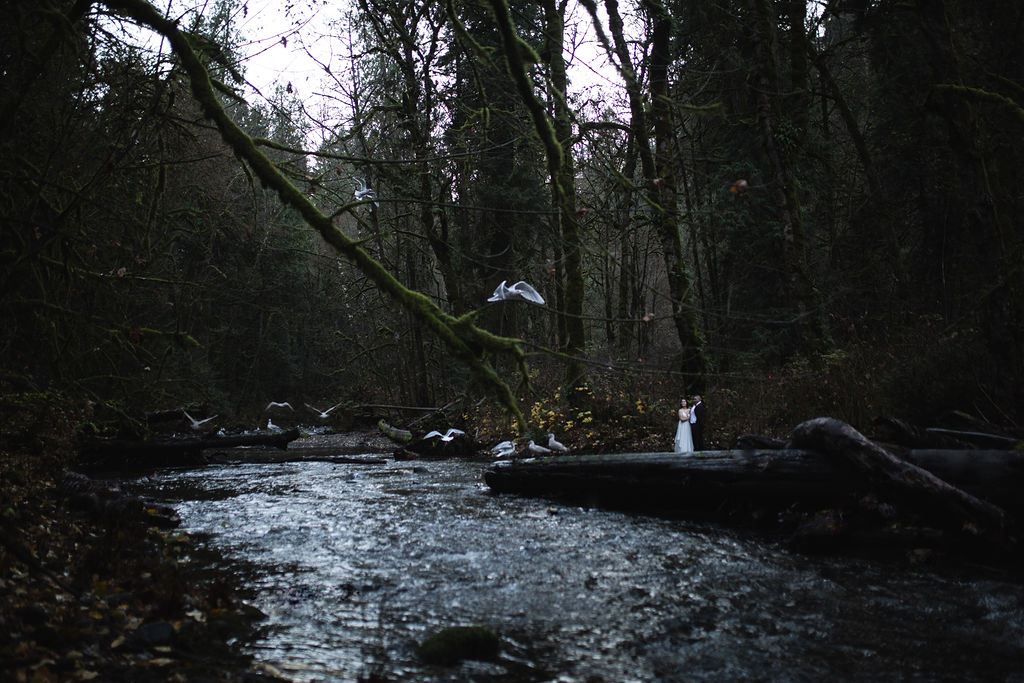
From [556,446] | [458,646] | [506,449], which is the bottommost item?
[458,646]

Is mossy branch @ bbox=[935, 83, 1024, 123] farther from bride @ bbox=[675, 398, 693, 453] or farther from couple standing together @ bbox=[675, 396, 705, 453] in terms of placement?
bride @ bbox=[675, 398, 693, 453]

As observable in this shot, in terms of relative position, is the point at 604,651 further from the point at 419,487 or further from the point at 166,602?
the point at 419,487

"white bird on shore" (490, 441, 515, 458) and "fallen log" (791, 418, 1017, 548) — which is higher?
"fallen log" (791, 418, 1017, 548)

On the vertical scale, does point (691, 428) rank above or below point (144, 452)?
above

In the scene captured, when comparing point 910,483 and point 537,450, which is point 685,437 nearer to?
point 537,450

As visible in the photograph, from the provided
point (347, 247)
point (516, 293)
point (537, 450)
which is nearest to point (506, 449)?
point (537, 450)

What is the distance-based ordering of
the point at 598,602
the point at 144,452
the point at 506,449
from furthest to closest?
the point at 144,452 < the point at 506,449 < the point at 598,602

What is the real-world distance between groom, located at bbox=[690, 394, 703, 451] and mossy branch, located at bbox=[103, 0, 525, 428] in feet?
25.3

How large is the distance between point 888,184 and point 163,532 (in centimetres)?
1765

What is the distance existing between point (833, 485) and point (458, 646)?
15.9 feet

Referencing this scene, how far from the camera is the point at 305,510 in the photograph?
382 inches

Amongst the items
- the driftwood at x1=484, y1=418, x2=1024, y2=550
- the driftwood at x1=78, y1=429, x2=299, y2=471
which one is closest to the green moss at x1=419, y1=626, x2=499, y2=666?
the driftwood at x1=484, y1=418, x2=1024, y2=550

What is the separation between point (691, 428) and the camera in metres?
12.3

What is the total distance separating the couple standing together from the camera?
12.3 metres
